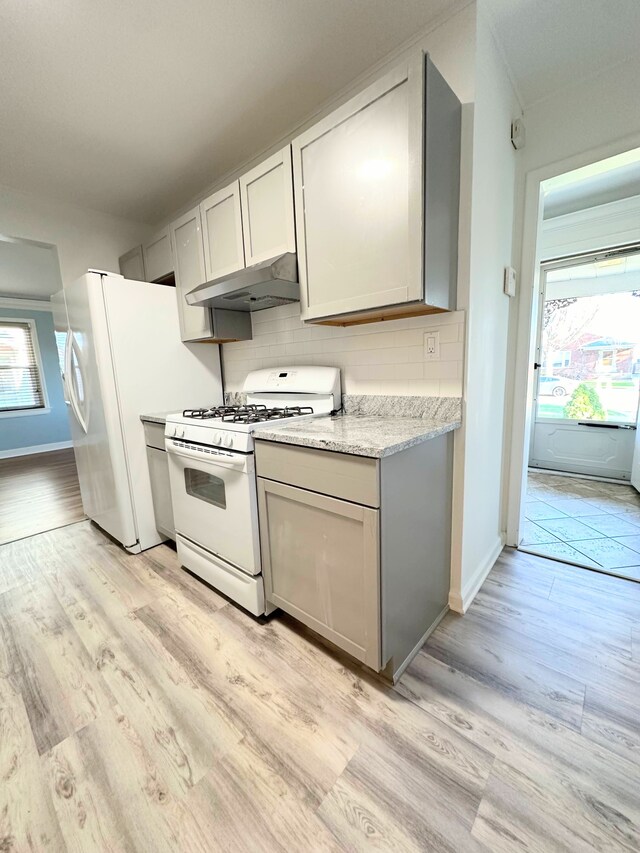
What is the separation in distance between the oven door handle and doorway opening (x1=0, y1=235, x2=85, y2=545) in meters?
2.56

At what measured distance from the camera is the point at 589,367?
3518mm

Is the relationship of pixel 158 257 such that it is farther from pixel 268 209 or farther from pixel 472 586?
pixel 472 586

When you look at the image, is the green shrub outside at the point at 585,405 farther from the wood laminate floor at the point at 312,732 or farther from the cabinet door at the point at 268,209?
the cabinet door at the point at 268,209

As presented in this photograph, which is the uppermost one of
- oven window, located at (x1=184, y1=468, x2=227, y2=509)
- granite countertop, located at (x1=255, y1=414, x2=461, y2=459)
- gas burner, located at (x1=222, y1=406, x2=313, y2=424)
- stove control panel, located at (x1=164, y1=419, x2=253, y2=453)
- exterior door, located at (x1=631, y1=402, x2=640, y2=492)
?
gas burner, located at (x1=222, y1=406, x2=313, y2=424)

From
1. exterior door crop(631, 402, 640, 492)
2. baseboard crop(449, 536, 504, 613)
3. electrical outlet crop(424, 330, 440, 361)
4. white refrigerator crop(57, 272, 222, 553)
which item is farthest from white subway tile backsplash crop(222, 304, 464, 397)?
exterior door crop(631, 402, 640, 492)

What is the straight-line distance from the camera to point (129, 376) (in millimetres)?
2238

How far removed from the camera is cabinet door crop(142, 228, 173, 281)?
2487mm

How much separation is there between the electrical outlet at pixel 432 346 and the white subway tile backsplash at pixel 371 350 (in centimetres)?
2

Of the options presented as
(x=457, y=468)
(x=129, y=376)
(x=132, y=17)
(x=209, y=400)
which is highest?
(x=132, y=17)

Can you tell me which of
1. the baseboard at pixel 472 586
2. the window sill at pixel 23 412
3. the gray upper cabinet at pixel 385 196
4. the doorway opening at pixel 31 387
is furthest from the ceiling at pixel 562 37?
the window sill at pixel 23 412

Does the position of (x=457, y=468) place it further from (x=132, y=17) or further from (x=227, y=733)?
(x=132, y=17)

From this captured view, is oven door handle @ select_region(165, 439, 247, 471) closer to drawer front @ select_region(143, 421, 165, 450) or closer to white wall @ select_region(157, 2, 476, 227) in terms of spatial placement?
drawer front @ select_region(143, 421, 165, 450)

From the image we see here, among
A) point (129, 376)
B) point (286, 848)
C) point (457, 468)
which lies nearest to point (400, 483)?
point (457, 468)

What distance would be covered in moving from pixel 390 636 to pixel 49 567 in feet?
7.24
